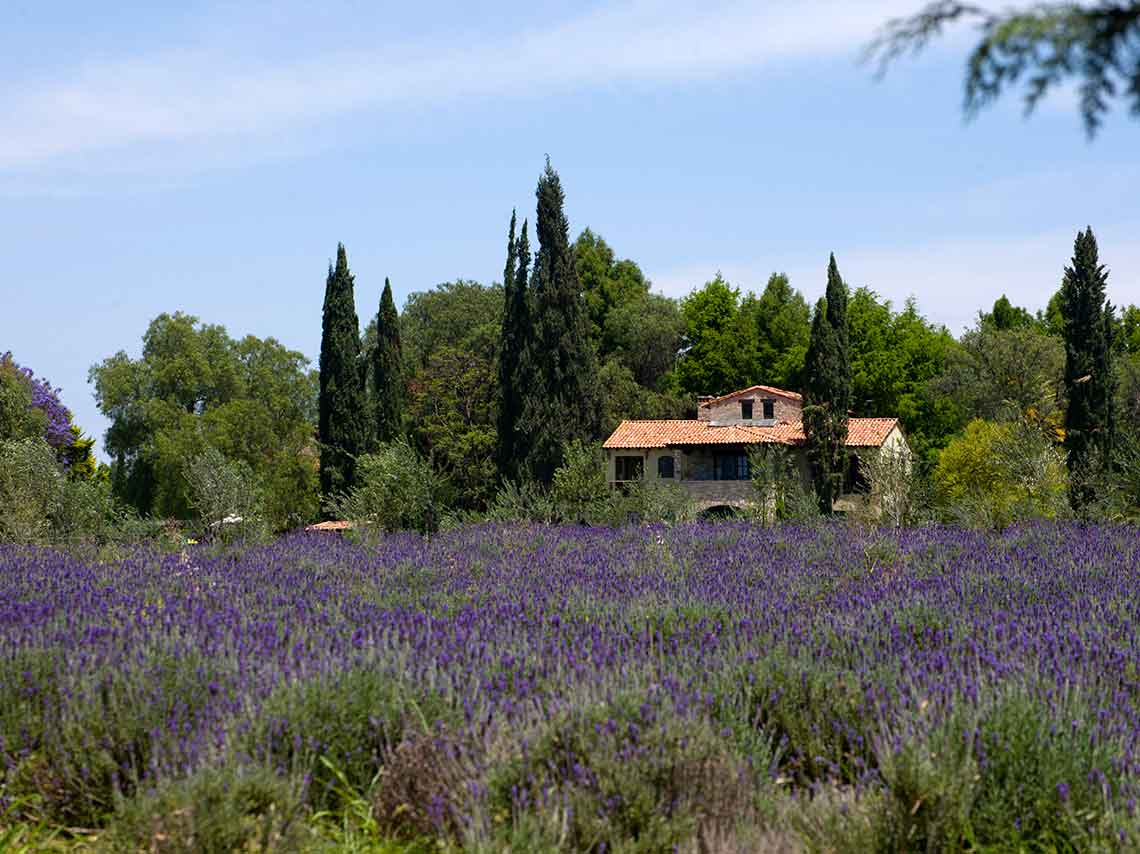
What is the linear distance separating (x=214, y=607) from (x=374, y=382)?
35292 mm

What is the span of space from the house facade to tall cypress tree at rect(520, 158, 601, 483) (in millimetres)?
8230

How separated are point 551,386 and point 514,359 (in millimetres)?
1569

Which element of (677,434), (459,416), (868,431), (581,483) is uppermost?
(459,416)

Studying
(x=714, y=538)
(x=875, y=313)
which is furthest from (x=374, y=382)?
(x=714, y=538)

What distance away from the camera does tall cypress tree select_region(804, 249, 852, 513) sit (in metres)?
40.7

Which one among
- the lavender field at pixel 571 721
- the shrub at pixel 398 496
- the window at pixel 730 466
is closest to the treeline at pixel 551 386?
the shrub at pixel 398 496

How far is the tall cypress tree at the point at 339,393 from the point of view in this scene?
37.8 meters

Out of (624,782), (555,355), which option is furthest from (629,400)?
(624,782)

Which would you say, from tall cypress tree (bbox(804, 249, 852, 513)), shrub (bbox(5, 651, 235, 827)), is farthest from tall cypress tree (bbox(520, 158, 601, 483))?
shrub (bbox(5, 651, 235, 827))

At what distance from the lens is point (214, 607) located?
669cm

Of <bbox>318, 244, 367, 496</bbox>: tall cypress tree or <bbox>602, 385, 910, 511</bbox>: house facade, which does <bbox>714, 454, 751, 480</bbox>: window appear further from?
<bbox>318, 244, 367, 496</bbox>: tall cypress tree

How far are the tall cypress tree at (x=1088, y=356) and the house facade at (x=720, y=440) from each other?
830cm

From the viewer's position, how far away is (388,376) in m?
41.0

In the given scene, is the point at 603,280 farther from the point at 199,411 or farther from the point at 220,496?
the point at 220,496
